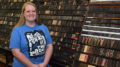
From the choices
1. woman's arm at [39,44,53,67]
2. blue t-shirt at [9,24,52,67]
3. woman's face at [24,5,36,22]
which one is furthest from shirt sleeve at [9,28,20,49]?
woman's arm at [39,44,53,67]

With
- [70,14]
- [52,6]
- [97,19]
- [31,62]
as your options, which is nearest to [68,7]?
[70,14]

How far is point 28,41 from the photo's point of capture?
165cm

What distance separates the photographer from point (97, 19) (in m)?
2.21

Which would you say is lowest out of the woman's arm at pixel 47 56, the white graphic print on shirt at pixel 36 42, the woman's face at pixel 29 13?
the woman's arm at pixel 47 56

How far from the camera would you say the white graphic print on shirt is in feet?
5.44

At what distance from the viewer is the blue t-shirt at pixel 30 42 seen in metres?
1.64

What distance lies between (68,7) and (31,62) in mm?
1722

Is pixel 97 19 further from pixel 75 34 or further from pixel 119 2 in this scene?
pixel 75 34

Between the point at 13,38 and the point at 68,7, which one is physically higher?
the point at 68,7

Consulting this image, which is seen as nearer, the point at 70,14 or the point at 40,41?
the point at 40,41

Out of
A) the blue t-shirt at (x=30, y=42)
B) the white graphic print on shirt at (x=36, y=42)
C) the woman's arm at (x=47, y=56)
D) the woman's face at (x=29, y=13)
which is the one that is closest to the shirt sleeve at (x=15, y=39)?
the blue t-shirt at (x=30, y=42)

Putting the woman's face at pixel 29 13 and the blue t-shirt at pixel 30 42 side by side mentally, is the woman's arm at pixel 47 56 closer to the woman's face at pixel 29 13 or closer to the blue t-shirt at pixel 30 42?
the blue t-shirt at pixel 30 42

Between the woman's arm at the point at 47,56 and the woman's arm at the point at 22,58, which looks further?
the woman's arm at the point at 47,56

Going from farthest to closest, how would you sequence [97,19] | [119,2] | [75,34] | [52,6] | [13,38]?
[52,6], [75,34], [97,19], [119,2], [13,38]
